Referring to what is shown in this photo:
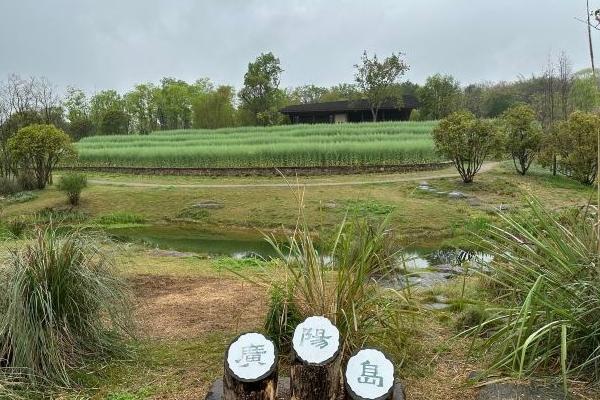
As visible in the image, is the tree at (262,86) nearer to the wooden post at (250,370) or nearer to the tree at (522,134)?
the tree at (522,134)

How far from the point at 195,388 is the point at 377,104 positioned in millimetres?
29728

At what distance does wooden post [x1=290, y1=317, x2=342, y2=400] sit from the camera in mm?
2426

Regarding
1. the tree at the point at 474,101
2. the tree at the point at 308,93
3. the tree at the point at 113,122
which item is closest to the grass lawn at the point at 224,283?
the tree at the point at 474,101

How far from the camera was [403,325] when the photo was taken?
353 centimetres

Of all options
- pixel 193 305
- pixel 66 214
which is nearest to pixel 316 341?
pixel 193 305

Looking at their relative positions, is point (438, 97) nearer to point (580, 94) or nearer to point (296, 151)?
point (580, 94)

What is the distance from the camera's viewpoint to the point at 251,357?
2461 millimetres

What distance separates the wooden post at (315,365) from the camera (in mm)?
2426

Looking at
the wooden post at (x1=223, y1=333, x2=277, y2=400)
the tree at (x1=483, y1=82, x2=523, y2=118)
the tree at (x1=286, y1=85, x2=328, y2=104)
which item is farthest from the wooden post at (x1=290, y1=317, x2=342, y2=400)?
the tree at (x1=286, y1=85, x2=328, y2=104)

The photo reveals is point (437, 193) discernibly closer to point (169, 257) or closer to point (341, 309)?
point (169, 257)

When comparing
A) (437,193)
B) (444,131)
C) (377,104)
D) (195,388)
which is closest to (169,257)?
(195,388)

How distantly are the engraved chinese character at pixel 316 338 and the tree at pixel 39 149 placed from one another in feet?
45.9

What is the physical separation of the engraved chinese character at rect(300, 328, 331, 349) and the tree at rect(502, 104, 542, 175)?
12.8 metres

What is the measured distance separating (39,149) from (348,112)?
21534mm
